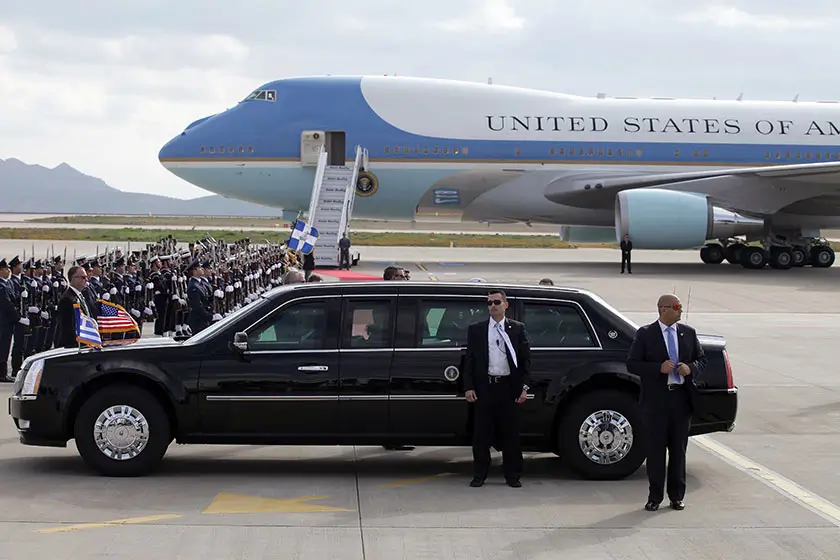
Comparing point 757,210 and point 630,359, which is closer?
point 630,359

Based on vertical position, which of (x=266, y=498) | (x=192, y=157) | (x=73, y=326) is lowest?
(x=266, y=498)

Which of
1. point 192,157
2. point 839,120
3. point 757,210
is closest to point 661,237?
point 757,210

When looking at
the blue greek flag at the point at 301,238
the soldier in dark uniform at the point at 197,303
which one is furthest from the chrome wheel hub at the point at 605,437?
the blue greek flag at the point at 301,238

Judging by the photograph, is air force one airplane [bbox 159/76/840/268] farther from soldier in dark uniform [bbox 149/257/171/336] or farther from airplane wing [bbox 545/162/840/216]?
soldier in dark uniform [bbox 149/257/171/336]

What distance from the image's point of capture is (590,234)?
38.1m

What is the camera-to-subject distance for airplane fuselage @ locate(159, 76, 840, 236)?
33.4 m

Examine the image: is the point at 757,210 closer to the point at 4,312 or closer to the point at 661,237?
the point at 661,237

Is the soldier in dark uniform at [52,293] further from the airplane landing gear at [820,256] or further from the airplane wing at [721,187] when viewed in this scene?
the airplane landing gear at [820,256]

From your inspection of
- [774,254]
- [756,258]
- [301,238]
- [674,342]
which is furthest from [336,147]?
[674,342]

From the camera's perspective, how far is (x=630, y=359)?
334 inches

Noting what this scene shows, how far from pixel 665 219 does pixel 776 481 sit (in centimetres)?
2406

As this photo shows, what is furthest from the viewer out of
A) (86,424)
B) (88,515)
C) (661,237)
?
(661,237)

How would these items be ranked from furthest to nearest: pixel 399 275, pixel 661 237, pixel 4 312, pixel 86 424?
1. pixel 661 237
2. pixel 4 312
3. pixel 399 275
4. pixel 86 424

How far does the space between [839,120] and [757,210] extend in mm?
4079
